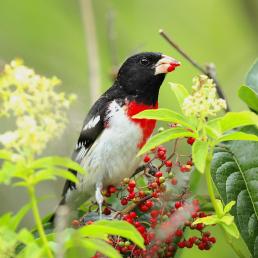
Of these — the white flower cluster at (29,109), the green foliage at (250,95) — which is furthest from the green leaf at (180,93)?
the green foliage at (250,95)

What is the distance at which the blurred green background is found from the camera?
21.1 ft

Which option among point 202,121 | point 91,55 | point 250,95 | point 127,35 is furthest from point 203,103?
point 127,35

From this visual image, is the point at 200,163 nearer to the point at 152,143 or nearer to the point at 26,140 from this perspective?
the point at 152,143

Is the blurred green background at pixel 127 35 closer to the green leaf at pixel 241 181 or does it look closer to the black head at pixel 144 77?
the black head at pixel 144 77

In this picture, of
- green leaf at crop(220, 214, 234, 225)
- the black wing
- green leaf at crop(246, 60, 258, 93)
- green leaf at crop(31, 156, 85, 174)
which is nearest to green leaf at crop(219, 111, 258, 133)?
green leaf at crop(220, 214, 234, 225)

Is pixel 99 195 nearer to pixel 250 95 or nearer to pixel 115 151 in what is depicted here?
pixel 115 151

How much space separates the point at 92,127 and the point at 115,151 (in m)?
0.21

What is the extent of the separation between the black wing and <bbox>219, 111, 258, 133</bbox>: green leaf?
189cm

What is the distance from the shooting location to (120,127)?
13.7ft

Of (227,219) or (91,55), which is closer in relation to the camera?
(227,219)

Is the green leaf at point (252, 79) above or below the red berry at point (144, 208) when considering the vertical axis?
above

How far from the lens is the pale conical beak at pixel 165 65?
13.3 feet

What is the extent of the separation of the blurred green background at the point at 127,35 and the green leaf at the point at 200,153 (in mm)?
3645

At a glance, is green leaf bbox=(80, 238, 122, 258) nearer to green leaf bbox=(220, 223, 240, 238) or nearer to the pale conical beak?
green leaf bbox=(220, 223, 240, 238)
